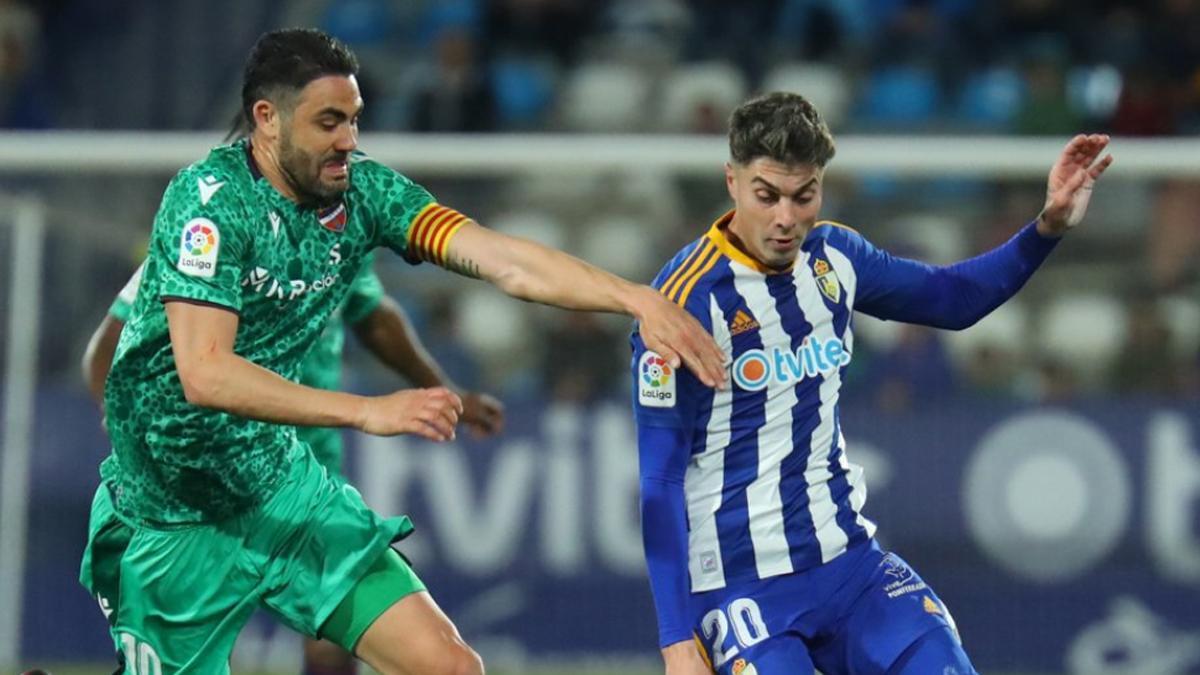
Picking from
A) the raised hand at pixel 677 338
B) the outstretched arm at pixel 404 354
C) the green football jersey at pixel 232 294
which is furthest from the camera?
the outstretched arm at pixel 404 354

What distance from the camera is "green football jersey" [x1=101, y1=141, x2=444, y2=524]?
4621 millimetres

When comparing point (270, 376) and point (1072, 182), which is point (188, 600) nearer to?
point (270, 376)

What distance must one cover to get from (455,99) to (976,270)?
647cm

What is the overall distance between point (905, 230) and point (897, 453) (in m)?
1.05

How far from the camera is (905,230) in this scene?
9453 mm

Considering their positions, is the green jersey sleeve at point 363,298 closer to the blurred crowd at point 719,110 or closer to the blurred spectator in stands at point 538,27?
the blurred crowd at point 719,110

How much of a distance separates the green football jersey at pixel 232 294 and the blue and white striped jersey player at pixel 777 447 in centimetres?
69

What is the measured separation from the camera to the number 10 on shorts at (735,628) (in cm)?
482

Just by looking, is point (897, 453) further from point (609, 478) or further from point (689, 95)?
point (689, 95)

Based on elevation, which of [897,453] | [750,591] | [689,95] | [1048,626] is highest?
[689,95]

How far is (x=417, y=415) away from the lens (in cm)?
417

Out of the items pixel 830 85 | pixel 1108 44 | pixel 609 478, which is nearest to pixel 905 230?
pixel 609 478

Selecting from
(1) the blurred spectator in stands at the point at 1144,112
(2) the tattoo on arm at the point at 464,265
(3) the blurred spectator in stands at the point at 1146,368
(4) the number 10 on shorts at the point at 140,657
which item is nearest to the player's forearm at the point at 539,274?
(2) the tattoo on arm at the point at 464,265

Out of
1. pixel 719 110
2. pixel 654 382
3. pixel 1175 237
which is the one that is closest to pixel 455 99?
pixel 719 110
